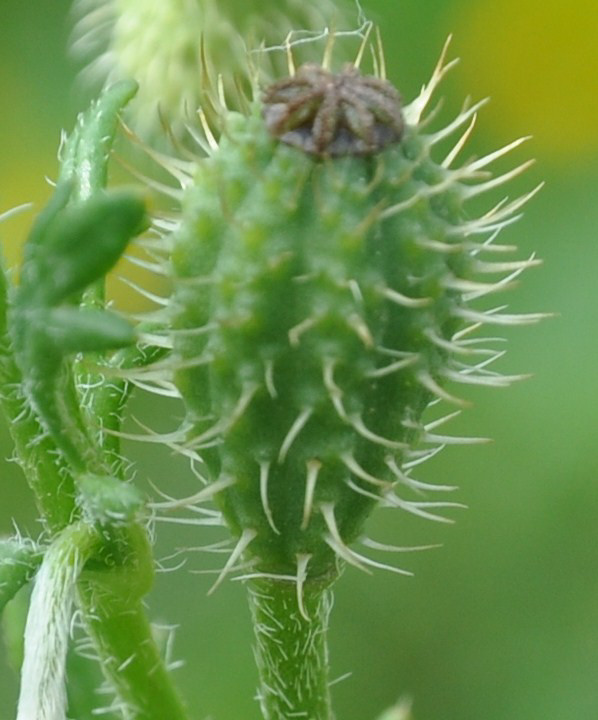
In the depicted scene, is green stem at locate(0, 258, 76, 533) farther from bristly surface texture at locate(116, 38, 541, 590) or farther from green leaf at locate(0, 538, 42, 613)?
bristly surface texture at locate(116, 38, 541, 590)

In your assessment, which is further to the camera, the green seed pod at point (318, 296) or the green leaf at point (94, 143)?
the green leaf at point (94, 143)

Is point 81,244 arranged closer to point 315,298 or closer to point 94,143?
point 315,298

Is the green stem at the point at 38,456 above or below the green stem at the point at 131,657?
above

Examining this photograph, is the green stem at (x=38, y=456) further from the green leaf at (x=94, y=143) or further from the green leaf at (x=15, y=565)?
the green leaf at (x=94, y=143)

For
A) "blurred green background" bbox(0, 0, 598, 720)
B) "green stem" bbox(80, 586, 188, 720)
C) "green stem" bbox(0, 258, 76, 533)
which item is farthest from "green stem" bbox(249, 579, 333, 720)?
"blurred green background" bbox(0, 0, 598, 720)


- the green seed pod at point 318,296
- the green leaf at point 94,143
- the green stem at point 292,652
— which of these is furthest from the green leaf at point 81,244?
the green stem at point 292,652

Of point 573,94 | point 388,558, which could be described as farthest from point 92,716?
point 573,94

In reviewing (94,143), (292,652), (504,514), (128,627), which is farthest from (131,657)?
(504,514)

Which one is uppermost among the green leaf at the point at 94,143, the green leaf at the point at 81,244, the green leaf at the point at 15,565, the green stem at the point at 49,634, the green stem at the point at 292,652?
the green leaf at the point at 94,143
